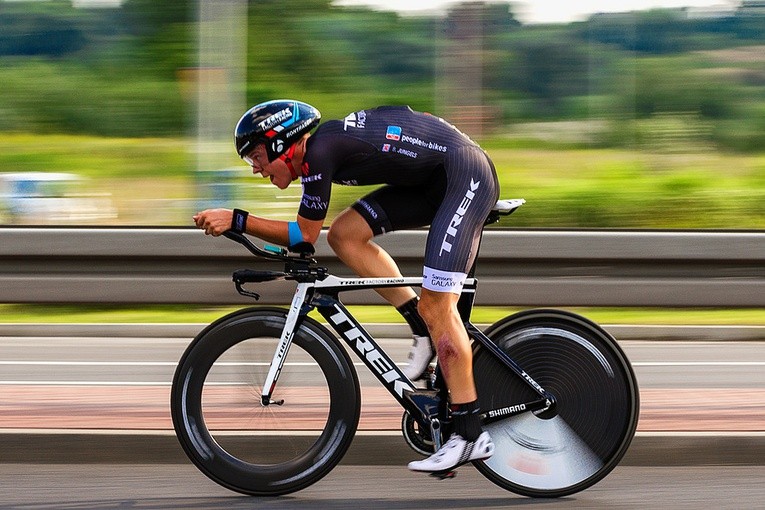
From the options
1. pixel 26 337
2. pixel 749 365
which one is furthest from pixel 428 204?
pixel 26 337

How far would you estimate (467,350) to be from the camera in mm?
5020

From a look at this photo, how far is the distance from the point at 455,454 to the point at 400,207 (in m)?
1.05

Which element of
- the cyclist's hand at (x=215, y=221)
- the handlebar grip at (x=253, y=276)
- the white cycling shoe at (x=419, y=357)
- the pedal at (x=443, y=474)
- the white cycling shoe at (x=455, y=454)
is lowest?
the pedal at (x=443, y=474)

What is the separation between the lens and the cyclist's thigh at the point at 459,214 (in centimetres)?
494

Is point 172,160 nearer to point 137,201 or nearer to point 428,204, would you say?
point 137,201

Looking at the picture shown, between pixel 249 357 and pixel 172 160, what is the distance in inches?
277

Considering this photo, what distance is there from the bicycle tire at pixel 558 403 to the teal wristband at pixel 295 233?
0.87 meters

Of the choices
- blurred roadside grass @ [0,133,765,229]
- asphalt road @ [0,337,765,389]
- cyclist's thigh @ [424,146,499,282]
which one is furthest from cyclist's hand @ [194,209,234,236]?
blurred roadside grass @ [0,133,765,229]

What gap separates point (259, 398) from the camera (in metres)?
5.10

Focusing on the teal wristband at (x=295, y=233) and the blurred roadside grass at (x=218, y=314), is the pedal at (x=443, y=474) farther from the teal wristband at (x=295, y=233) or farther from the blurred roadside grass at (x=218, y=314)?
the blurred roadside grass at (x=218, y=314)

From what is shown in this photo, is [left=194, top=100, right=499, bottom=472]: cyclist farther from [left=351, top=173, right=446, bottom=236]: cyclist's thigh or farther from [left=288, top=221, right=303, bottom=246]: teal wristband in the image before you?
[left=351, top=173, right=446, bottom=236]: cyclist's thigh

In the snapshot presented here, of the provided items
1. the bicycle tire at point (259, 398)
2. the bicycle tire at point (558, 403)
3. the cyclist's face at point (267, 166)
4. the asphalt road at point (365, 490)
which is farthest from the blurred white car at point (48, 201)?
the bicycle tire at point (558, 403)

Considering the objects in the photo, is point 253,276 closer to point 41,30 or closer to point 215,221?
point 215,221

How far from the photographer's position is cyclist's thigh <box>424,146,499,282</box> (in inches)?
195
